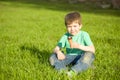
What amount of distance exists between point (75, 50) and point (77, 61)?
460 millimetres

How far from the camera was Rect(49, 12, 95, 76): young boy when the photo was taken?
16.5 feet

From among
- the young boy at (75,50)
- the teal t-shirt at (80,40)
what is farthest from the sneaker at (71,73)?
the teal t-shirt at (80,40)

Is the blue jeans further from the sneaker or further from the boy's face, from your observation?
the boy's face

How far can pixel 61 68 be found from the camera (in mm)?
5176

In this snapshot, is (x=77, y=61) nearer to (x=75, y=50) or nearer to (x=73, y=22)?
(x=75, y=50)

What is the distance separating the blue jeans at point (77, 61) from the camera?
5051mm

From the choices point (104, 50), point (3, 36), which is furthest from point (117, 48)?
point (3, 36)

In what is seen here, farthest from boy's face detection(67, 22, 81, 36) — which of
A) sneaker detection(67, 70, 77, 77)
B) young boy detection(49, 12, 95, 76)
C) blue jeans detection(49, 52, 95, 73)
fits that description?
sneaker detection(67, 70, 77, 77)

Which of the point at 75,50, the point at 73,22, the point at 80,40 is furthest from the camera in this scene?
the point at 75,50

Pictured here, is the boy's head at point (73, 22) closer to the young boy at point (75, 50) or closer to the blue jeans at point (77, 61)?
the young boy at point (75, 50)

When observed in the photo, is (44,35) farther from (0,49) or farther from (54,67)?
(54,67)

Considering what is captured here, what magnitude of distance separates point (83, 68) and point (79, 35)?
2.35ft

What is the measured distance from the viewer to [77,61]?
205 inches

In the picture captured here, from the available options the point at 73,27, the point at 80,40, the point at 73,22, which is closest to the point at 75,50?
the point at 80,40
